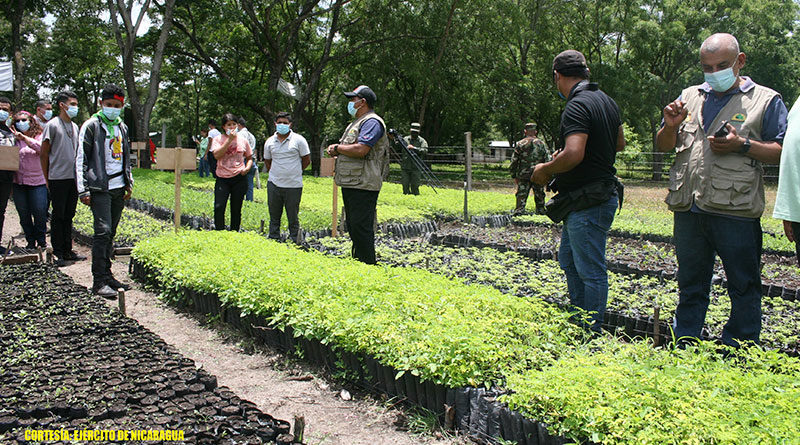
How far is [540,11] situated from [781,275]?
71.2 feet

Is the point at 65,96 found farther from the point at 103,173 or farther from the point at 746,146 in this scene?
the point at 746,146

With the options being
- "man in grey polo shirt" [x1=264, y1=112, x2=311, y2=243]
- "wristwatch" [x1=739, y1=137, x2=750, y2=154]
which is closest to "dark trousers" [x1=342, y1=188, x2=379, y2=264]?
"man in grey polo shirt" [x1=264, y1=112, x2=311, y2=243]

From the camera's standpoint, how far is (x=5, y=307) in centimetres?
473

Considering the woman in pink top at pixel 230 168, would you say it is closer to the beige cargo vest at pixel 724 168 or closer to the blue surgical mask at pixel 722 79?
the beige cargo vest at pixel 724 168

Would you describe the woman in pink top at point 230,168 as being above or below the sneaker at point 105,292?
above

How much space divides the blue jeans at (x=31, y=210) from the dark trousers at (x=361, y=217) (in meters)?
4.35

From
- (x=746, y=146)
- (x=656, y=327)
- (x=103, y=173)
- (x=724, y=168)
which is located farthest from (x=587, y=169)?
(x=103, y=173)

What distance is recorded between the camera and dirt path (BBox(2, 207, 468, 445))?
3.21 metres

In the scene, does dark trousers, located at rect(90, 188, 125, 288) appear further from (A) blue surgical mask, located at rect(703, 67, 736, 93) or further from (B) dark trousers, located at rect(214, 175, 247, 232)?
(A) blue surgical mask, located at rect(703, 67, 736, 93)

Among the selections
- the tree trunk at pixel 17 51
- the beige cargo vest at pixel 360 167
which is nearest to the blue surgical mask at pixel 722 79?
the beige cargo vest at pixel 360 167

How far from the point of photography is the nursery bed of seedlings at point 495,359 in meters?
2.42

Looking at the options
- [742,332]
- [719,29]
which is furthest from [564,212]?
[719,29]

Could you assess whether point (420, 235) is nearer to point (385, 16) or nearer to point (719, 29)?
point (385, 16)

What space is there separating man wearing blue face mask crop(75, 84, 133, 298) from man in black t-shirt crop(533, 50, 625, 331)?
4.19 m
